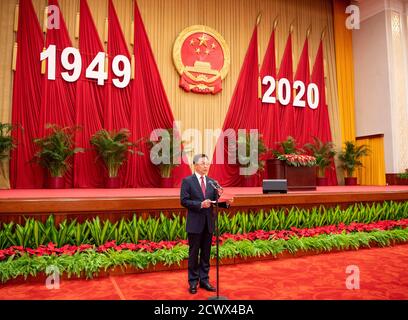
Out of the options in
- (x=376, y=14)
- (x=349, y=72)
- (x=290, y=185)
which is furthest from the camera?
(x=349, y=72)

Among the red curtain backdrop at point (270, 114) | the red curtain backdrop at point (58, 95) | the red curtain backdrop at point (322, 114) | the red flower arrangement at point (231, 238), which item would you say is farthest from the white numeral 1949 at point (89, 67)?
the red curtain backdrop at point (322, 114)

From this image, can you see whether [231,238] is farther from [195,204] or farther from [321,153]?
[321,153]

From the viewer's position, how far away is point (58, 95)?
727 cm

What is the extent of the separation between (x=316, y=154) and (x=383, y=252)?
17.6 ft

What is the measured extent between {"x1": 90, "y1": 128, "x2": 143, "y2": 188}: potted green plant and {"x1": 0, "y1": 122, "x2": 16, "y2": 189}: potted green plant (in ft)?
4.99

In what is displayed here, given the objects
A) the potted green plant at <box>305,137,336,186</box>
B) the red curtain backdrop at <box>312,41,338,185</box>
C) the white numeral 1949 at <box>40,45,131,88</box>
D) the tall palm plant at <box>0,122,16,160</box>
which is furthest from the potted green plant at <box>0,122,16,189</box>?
the red curtain backdrop at <box>312,41,338,185</box>

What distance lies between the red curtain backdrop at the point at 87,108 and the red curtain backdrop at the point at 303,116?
5419 millimetres

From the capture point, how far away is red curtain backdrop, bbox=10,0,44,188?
686cm

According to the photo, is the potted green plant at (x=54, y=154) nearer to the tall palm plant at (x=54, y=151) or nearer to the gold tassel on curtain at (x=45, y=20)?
the tall palm plant at (x=54, y=151)

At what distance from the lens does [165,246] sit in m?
3.83

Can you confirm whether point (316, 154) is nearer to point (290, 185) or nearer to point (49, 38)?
point (290, 185)

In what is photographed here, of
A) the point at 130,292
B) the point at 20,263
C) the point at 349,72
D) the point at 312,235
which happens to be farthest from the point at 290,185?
the point at 349,72

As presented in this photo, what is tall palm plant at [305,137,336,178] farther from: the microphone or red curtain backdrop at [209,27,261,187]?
the microphone
